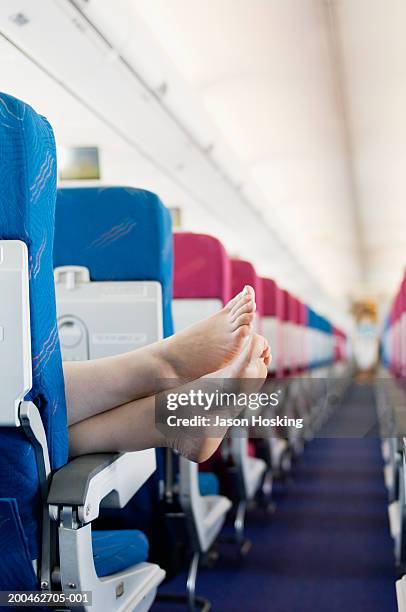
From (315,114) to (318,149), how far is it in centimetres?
145

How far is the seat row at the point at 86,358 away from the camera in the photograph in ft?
4.73

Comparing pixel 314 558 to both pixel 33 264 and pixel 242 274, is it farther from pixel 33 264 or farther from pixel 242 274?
pixel 33 264

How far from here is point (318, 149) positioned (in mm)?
8586

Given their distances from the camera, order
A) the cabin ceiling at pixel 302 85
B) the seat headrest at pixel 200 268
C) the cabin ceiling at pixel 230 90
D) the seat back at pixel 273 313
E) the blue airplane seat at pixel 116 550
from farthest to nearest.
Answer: the cabin ceiling at pixel 302 85 → the cabin ceiling at pixel 230 90 → the seat back at pixel 273 313 → the seat headrest at pixel 200 268 → the blue airplane seat at pixel 116 550

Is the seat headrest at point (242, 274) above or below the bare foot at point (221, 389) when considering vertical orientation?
above

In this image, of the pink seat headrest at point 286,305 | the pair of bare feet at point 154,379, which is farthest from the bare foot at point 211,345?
the pink seat headrest at point 286,305

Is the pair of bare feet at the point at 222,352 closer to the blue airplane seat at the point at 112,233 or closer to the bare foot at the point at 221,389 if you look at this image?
the bare foot at the point at 221,389

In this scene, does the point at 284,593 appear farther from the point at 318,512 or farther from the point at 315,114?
the point at 315,114

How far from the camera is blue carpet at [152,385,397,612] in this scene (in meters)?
2.95

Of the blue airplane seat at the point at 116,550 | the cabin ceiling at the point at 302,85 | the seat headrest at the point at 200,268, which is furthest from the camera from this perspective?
the cabin ceiling at the point at 302,85

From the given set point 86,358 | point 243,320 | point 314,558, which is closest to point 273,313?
point 314,558

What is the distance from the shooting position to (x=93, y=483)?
1566mm

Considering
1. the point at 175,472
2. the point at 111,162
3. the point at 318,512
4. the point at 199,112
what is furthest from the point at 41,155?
the point at 111,162

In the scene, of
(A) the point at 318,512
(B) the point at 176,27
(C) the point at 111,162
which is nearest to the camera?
(A) the point at 318,512
